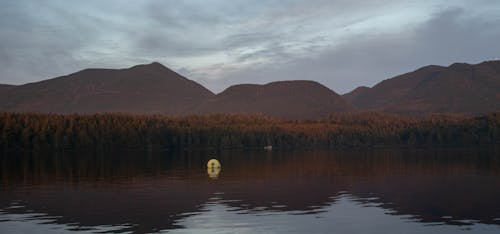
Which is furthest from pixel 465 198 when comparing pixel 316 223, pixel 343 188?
pixel 316 223

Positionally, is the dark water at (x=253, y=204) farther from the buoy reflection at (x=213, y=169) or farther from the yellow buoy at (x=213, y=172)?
the buoy reflection at (x=213, y=169)

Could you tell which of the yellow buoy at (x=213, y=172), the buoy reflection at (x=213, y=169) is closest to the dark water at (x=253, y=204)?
the yellow buoy at (x=213, y=172)

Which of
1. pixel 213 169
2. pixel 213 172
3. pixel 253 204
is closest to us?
pixel 253 204

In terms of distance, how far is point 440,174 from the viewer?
11312cm

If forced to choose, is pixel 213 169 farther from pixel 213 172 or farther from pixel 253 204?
pixel 253 204

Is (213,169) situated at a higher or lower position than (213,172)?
higher

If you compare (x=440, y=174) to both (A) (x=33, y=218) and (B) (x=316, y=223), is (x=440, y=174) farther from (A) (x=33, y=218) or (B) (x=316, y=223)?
(A) (x=33, y=218)

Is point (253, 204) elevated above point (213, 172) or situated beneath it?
situated beneath

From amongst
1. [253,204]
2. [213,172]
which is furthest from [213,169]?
[253,204]

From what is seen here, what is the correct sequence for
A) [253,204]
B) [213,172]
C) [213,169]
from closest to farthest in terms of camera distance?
[253,204] → [213,172] → [213,169]

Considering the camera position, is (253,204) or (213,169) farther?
(213,169)

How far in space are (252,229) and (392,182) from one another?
52008 mm

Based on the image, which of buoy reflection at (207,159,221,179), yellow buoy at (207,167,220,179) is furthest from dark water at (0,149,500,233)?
buoy reflection at (207,159,221,179)

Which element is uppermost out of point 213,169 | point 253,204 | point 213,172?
point 213,169
